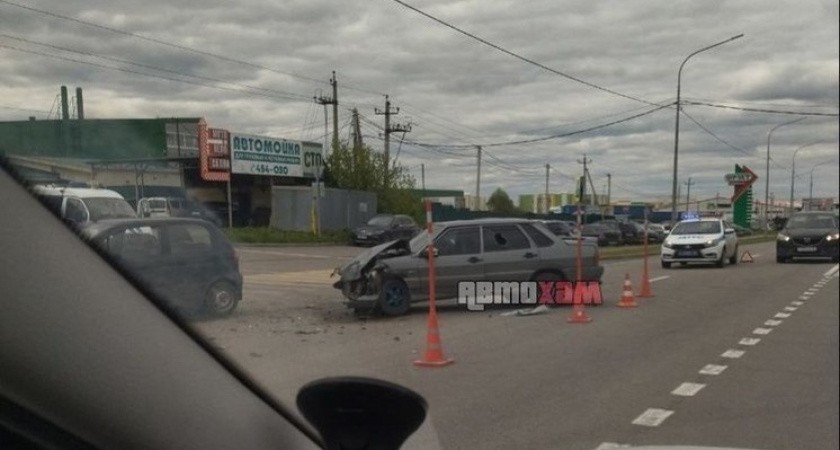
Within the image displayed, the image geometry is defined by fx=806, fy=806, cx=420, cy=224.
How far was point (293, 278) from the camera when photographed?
377 cm

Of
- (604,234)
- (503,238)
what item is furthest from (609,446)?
(604,234)

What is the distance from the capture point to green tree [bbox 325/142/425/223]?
3678 mm

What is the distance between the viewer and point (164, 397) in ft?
5.78

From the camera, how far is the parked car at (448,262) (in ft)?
18.9

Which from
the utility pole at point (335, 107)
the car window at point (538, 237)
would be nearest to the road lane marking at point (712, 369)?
the car window at point (538, 237)

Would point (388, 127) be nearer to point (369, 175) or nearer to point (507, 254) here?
point (369, 175)

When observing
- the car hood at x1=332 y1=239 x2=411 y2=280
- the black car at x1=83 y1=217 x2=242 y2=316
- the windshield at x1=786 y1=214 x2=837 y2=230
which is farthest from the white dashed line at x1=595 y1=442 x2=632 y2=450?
the black car at x1=83 y1=217 x2=242 y2=316

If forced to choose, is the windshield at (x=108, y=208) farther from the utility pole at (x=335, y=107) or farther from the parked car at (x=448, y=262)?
the parked car at (x=448, y=262)

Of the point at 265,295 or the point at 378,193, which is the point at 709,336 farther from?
the point at 265,295

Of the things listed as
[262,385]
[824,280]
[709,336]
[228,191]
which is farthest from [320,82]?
[824,280]

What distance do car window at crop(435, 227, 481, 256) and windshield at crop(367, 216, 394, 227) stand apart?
199 centimetres

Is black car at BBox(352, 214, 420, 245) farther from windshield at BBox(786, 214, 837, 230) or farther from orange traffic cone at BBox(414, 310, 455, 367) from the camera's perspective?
orange traffic cone at BBox(414, 310, 455, 367)

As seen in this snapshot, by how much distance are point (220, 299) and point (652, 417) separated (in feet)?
13.8

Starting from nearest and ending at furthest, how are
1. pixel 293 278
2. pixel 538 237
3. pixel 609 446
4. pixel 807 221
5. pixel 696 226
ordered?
pixel 293 278 < pixel 609 446 < pixel 807 221 < pixel 696 226 < pixel 538 237
